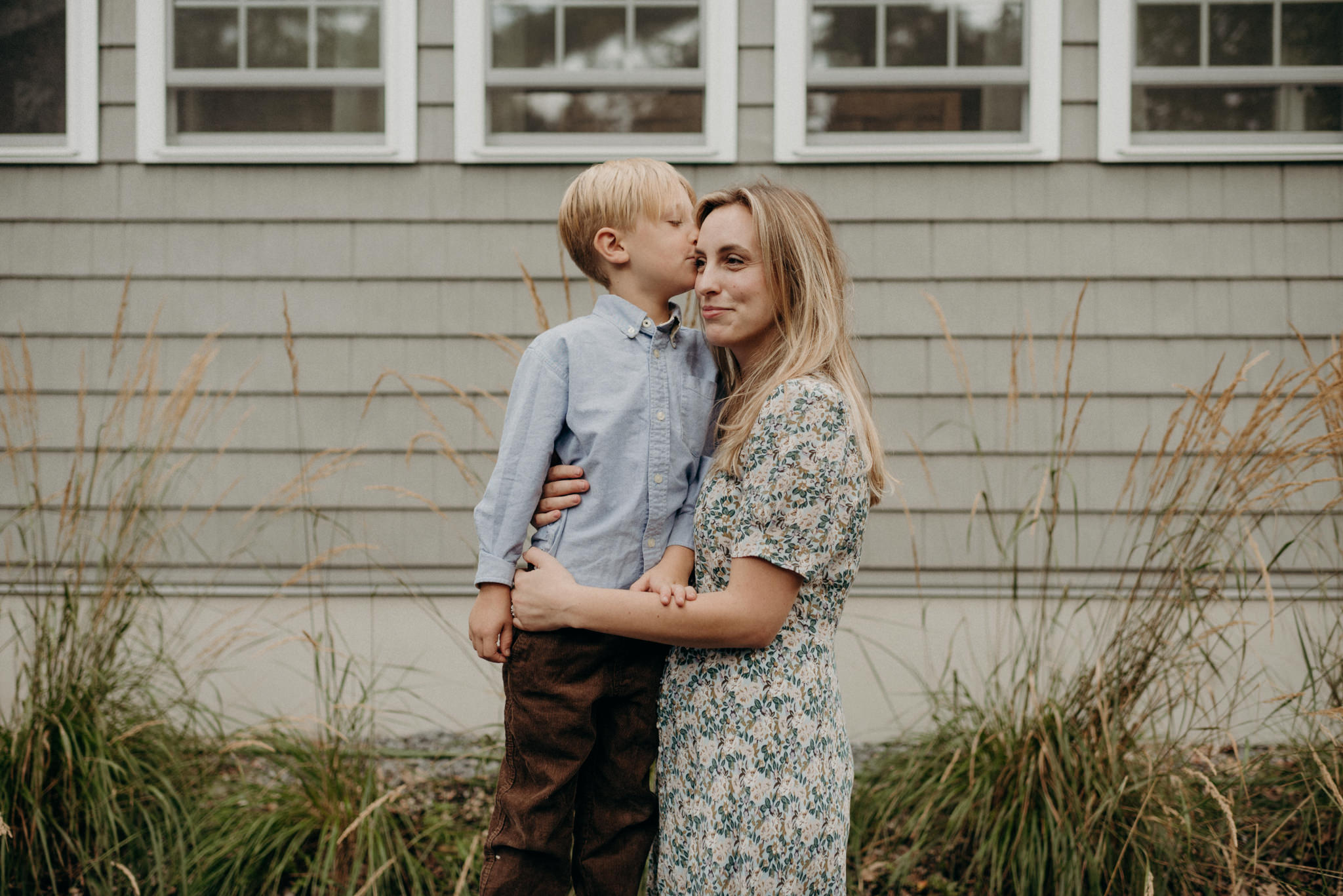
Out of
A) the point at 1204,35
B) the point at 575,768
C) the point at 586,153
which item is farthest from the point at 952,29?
the point at 575,768

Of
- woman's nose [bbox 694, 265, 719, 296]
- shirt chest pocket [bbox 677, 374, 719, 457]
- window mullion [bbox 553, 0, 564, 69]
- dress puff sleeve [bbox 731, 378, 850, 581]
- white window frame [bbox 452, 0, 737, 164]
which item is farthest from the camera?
window mullion [bbox 553, 0, 564, 69]

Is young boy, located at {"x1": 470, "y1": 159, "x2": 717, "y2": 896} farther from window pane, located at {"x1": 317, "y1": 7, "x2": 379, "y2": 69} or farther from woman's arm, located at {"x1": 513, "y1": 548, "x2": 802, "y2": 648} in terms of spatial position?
window pane, located at {"x1": 317, "y1": 7, "x2": 379, "y2": 69}

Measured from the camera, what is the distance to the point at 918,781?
252cm

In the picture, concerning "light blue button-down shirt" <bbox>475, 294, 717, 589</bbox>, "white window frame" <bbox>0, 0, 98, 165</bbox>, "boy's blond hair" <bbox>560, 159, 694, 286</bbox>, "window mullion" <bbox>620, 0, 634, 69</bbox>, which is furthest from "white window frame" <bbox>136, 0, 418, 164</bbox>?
"light blue button-down shirt" <bbox>475, 294, 717, 589</bbox>

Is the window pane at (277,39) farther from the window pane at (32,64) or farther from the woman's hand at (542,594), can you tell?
the woman's hand at (542,594)

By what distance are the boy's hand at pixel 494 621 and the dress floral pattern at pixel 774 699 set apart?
28 cm

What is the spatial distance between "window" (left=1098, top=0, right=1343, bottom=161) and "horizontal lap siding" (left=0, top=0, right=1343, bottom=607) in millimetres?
224

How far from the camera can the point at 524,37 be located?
358cm

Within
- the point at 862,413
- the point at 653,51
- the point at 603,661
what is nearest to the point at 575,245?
the point at 862,413

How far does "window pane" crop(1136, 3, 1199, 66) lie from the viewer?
139 inches

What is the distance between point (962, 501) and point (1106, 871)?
1.60 m

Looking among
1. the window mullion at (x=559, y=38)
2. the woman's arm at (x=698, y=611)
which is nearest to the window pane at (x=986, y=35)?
the window mullion at (x=559, y=38)

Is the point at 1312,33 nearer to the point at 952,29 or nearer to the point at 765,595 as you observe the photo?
the point at 952,29

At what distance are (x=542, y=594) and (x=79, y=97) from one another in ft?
10.6
